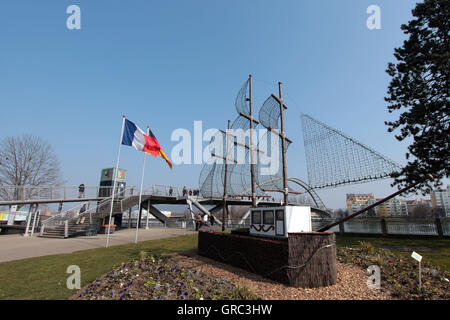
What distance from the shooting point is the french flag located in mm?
16000

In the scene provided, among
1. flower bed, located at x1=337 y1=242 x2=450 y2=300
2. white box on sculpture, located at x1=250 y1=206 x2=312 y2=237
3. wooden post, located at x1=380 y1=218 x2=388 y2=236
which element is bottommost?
flower bed, located at x1=337 y1=242 x2=450 y2=300

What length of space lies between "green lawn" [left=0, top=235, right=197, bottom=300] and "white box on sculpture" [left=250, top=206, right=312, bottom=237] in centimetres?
698

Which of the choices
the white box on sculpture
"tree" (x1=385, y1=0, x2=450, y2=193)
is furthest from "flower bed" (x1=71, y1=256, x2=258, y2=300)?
"tree" (x1=385, y1=0, x2=450, y2=193)

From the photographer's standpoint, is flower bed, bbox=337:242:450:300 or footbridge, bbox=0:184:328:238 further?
footbridge, bbox=0:184:328:238

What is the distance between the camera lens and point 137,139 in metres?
16.3

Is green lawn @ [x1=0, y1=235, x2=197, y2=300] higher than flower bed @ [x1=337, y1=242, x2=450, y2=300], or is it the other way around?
flower bed @ [x1=337, y1=242, x2=450, y2=300]

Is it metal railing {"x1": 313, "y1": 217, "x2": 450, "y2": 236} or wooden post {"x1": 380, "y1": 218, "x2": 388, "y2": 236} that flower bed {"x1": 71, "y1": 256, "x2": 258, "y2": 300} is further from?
metal railing {"x1": 313, "y1": 217, "x2": 450, "y2": 236}

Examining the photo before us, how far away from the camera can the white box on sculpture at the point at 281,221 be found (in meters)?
8.61

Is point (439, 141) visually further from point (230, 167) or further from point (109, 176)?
point (109, 176)

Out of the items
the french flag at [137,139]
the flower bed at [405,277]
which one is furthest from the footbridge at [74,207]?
the flower bed at [405,277]

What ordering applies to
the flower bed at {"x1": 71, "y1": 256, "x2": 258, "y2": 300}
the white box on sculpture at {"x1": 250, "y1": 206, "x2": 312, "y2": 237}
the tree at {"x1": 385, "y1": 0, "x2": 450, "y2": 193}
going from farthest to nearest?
the tree at {"x1": 385, "y1": 0, "x2": 450, "y2": 193}
the white box on sculpture at {"x1": 250, "y1": 206, "x2": 312, "y2": 237}
the flower bed at {"x1": 71, "y1": 256, "x2": 258, "y2": 300}

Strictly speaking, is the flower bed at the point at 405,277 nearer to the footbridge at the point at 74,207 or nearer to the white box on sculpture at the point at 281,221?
the white box on sculpture at the point at 281,221
